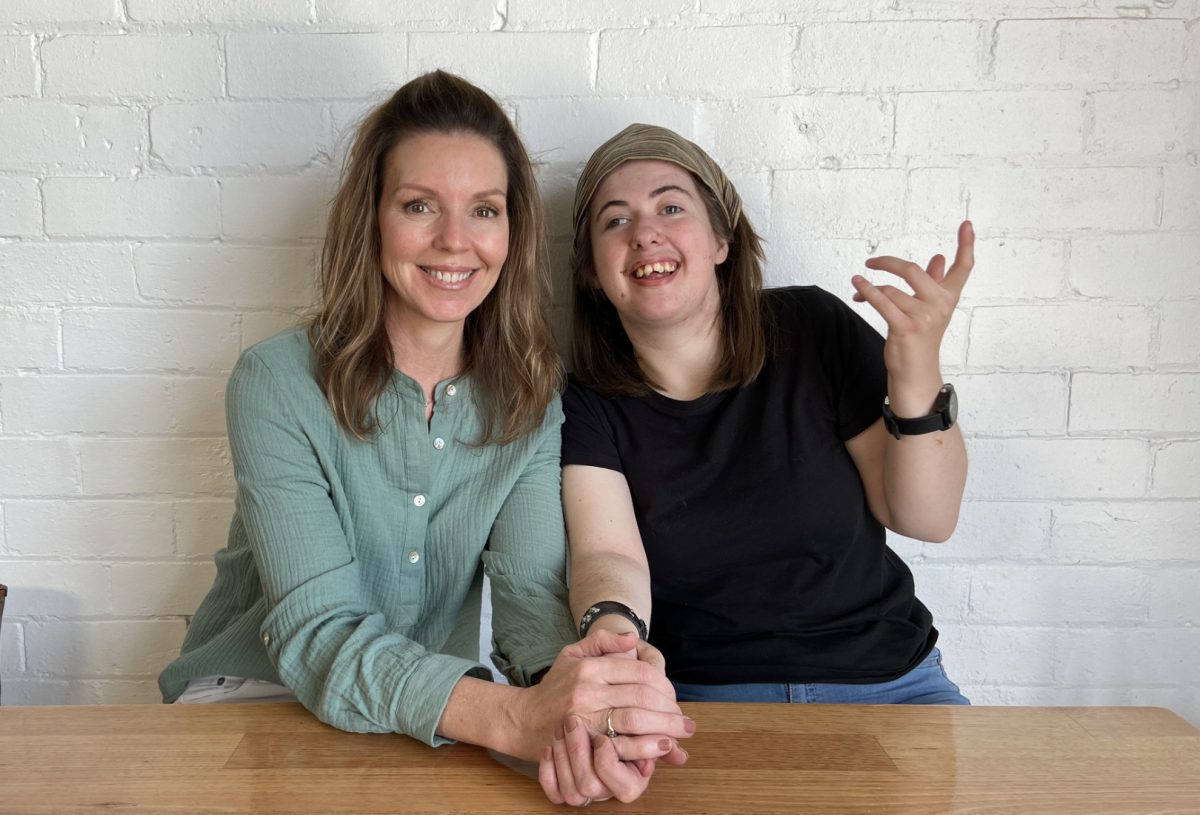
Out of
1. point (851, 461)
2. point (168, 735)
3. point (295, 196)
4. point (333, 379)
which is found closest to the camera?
point (168, 735)

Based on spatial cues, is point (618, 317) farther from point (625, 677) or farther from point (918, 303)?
point (625, 677)

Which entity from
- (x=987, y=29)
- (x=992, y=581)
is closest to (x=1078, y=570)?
(x=992, y=581)

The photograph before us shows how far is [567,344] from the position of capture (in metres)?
1.85

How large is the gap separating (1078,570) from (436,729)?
1.34 metres

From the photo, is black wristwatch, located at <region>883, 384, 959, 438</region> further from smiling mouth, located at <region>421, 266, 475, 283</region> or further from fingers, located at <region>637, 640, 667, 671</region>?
smiling mouth, located at <region>421, 266, 475, 283</region>

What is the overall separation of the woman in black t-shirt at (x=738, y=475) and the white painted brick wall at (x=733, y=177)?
0.19 m

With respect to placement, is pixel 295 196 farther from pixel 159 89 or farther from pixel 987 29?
pixel 987 29

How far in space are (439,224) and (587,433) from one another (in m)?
0.43

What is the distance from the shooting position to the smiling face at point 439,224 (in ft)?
4.76

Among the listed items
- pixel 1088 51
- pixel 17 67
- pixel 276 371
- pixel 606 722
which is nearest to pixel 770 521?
pixel 606 722

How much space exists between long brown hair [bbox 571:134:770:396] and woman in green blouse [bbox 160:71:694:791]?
0.11 m

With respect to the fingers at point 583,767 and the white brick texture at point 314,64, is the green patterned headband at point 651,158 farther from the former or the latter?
the fingers at point 583,767

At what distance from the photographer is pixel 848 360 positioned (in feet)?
5.28

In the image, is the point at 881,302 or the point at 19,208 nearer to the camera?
the point at 881,302
